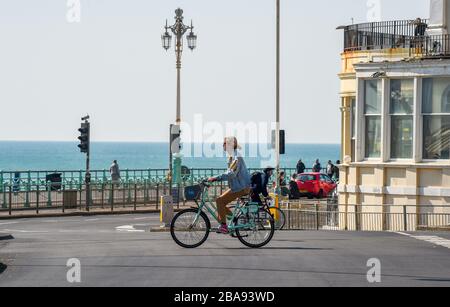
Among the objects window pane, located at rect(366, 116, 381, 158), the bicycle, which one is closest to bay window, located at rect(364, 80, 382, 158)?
window pane, located at rect(366, 116, 381, 158)

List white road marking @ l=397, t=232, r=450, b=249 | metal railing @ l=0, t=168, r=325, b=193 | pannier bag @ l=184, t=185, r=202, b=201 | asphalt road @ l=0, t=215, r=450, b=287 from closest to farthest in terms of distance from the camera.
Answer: asphalt road @ l=0, t=215, r=450, b=287 < pannier bag @ l=184, t=185, r=202, b=201 < white road marking @ l=397, t=232, r=450, b=249 < metal railing @ l=0, t=168, r=325, b=193

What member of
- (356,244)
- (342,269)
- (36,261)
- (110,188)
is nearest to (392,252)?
(356,244)

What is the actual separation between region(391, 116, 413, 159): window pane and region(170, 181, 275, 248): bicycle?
Result: 1366 cm

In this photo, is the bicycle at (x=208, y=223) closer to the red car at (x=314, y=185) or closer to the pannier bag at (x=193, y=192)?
the pannier bag at (x=193, y=192)

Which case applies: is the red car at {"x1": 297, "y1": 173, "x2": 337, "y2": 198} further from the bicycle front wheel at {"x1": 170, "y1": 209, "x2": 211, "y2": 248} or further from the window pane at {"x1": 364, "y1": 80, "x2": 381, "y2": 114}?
the bicycle front wheel at {"x1": 170, "y1": 209, "x2": 211, "y2": 248}

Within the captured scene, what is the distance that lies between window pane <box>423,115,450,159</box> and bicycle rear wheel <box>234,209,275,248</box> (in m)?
13.3

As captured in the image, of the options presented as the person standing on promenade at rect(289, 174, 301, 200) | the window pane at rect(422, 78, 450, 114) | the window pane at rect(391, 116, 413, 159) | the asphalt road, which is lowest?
the asphalt road

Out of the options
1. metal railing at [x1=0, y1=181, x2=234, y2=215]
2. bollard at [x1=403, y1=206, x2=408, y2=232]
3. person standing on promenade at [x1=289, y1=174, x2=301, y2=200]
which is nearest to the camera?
bollard at [x1=403, y1=206, x2=408, y2=232]

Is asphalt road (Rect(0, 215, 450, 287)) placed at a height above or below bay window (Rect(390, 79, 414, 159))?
Answer: below

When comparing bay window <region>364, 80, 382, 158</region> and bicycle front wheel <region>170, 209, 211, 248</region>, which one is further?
bay window <region>364, 80, 382, 158</region>

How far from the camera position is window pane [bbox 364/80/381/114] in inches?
1363

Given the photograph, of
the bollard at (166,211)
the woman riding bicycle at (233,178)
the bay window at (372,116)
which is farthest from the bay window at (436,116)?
the woman riding bicycle at (233,178)

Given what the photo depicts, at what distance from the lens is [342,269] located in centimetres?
1766
